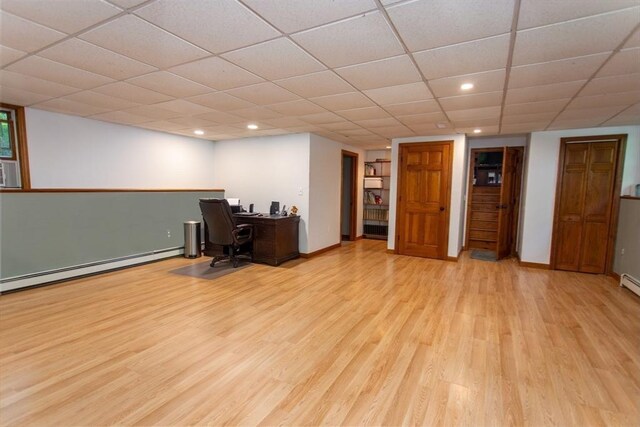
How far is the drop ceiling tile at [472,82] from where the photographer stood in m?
2.60

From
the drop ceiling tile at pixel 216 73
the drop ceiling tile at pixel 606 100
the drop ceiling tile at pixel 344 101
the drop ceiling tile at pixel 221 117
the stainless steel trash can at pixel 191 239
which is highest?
the drop ceiling tile at pixel 216 73

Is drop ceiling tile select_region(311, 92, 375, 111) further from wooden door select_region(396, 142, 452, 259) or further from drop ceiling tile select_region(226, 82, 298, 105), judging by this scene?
wooden door select_region(396, 142, 452, 259)

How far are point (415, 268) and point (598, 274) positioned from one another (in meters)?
2.83

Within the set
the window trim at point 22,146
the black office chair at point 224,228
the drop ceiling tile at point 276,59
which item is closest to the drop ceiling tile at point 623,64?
the drop ceiling tile at point 276,59

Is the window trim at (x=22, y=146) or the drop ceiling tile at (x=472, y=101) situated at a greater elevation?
the drop ceiling tile at (x=472, y=101)

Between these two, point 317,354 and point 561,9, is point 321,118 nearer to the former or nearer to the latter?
point 561,9

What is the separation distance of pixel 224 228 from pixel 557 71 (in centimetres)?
429

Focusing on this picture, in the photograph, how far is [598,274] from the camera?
4781 mm

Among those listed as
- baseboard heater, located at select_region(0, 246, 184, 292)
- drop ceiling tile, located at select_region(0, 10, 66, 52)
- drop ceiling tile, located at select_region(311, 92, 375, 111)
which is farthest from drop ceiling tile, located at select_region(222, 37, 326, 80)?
baseboard heater, located at select_region(0, 246, 184, 292)

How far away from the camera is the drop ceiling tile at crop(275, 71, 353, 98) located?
2707 millimetres

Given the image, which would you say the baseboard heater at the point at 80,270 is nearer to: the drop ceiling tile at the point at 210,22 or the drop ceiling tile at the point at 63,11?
the drop ceiling tile at the point at 63,11

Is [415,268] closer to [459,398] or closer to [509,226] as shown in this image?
[509,226]

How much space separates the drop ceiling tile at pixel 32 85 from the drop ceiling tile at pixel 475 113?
14.4 feet

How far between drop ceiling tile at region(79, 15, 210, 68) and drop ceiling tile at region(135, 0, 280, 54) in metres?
0.10
